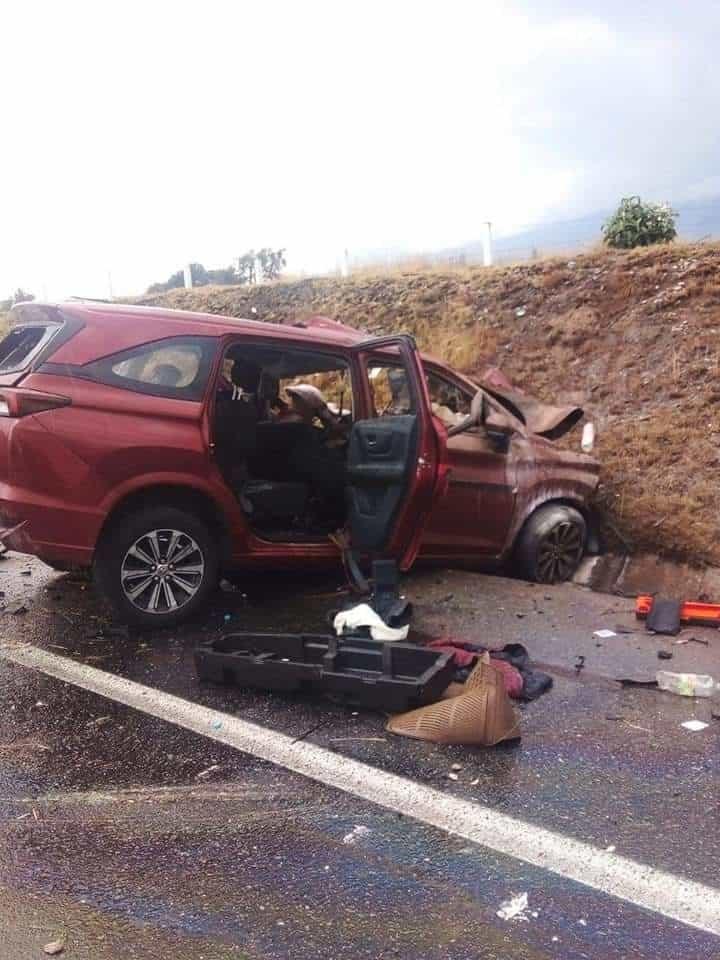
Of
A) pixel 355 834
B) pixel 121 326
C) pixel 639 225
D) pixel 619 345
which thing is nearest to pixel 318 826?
pixel 355 834

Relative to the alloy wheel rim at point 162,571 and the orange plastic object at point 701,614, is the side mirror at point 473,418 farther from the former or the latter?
the alloy wheel rim at point 162,571

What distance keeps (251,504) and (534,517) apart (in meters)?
2.22

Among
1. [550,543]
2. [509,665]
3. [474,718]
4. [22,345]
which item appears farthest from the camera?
[550,543]

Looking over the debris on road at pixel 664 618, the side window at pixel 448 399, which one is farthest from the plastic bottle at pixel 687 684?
the side window at pixel 448 399

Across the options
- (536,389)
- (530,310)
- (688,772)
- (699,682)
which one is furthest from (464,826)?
(530,310)

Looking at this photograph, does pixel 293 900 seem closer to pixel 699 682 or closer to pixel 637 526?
pixel 699 682

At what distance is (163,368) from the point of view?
5156mm

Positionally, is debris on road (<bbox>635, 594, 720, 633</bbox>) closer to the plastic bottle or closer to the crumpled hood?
the plastic bottle

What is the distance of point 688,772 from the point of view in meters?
3.40

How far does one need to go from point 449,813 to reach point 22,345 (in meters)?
3.72

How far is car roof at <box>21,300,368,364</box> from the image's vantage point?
491 centimetres

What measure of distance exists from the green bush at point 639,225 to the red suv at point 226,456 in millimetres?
6566

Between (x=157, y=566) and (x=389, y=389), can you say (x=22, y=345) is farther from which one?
(x=389, y=389)

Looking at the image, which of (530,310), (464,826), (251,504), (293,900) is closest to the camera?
(293,900)
